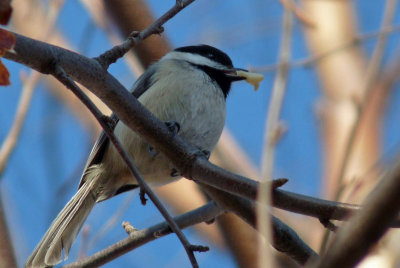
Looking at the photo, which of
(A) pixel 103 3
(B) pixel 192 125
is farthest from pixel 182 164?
(A) pixel 103 3

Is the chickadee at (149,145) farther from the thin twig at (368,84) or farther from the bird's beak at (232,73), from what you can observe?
the thin twig at (368,84)

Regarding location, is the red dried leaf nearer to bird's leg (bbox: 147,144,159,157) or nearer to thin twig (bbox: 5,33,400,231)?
thin twig (bbox: 5,33,400,231)

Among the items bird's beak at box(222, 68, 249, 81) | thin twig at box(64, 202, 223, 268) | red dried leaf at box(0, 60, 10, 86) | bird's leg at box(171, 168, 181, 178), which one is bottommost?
red dried leaf at box(0, 60, 10, 86)

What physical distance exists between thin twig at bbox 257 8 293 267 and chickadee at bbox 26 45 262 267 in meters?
0.57

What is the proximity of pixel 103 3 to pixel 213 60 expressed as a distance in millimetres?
802

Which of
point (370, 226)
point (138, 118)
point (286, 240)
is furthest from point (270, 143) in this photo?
point (370, 226)

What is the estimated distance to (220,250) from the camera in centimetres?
470

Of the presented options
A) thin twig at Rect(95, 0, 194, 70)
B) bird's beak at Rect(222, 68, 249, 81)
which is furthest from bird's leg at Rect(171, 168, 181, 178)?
thin twig at Rect(95, 0, 194, 70)

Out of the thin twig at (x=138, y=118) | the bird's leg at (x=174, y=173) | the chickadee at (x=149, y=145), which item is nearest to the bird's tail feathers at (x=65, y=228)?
the chickadee at (x=149, y=145)

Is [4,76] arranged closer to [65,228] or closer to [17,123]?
[17,123]

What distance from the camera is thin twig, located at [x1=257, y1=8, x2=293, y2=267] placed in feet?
5.03

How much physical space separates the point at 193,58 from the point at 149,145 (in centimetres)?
78

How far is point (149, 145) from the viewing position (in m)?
2.49

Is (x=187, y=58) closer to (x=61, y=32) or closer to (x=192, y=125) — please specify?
(x=192, y=125)
